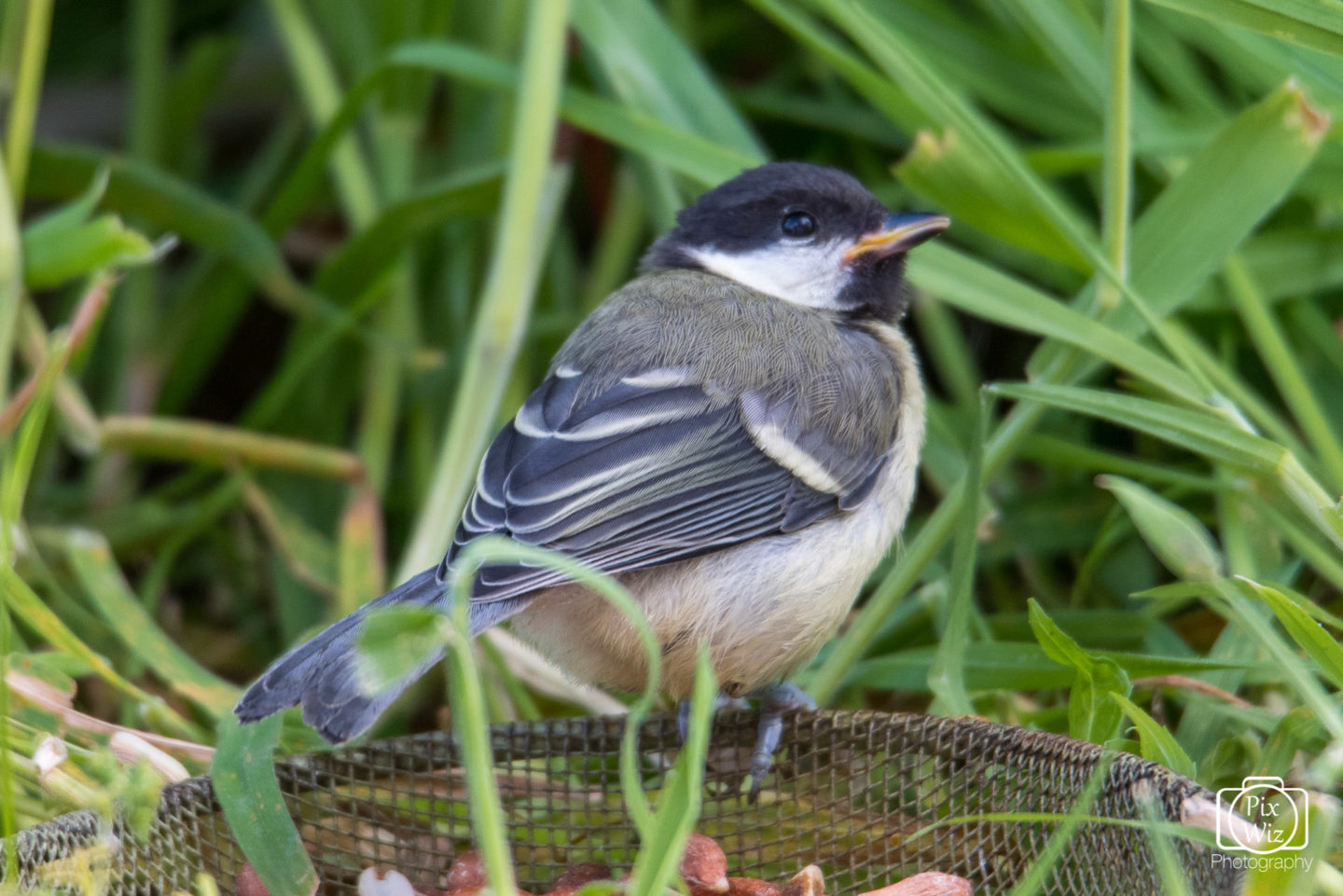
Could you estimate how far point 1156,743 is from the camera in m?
1.21

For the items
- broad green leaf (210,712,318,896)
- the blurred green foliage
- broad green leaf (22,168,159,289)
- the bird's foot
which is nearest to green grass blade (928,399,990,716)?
the blurred green foliage

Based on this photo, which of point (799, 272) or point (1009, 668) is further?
point (799, 272)

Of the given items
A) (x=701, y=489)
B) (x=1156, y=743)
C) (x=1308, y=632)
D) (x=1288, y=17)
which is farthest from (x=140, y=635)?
(x=1288, y=17)

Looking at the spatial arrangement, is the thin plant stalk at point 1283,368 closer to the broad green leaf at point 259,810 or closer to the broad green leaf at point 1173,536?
the broad green leaf at point 1173,536

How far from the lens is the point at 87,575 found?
1.69 metres

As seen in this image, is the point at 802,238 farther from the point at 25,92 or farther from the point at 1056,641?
the point at 25,92

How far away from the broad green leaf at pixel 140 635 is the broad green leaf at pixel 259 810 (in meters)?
0.32

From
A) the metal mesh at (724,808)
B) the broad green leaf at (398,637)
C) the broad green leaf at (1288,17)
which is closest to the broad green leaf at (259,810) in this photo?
the metal mesh at (724,808)

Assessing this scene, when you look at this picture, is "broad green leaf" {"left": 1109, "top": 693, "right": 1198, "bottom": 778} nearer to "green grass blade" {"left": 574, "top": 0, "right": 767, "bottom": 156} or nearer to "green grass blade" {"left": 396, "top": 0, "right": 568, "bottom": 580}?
"green grass blade" {"left": 396, "top": 0, "right": 568, "bottom": 580}

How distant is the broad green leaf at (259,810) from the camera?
3.76 ft

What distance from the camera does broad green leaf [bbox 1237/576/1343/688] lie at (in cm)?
114

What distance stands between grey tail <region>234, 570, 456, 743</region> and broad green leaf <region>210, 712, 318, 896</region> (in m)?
0.07

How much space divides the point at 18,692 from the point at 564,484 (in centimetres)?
58

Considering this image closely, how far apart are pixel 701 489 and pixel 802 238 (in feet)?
1.71
